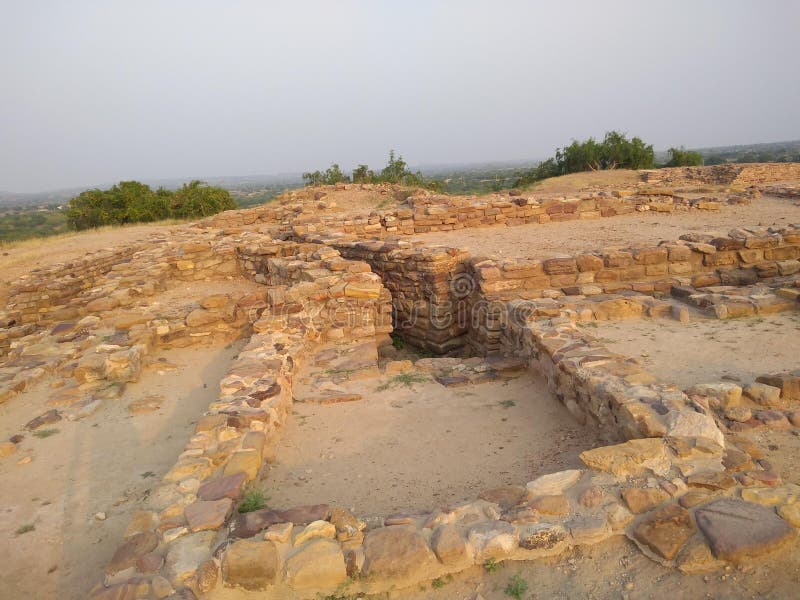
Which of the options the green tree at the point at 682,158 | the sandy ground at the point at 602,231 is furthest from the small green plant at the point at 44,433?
the green tree at the point at 682,158

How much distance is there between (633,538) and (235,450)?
2346 mm

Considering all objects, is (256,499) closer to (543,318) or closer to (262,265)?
(543,318)

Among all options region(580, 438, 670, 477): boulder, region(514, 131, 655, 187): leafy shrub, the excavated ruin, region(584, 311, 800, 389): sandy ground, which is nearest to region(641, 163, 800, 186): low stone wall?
region(514, 131, 655, 187): leafy shrub

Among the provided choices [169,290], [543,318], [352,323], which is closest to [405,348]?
[352,323]

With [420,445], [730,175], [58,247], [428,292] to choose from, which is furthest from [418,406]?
[730,175]

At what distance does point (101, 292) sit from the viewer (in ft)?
25.0

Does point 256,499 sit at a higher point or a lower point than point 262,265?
lower

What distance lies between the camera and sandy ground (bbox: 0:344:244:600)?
105 inches

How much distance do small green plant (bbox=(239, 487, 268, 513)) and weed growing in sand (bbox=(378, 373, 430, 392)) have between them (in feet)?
6.32

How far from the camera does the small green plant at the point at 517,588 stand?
210cm

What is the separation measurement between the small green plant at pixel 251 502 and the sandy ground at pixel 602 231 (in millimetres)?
6168

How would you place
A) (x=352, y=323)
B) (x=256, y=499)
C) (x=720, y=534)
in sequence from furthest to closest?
(x=352, y=323)
(x=256, y=499)
(x=720, y=534)

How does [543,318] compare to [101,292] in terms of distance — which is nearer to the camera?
[543,318]

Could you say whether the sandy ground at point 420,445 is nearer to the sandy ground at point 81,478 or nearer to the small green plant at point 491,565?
the small green plant at point 491,565
